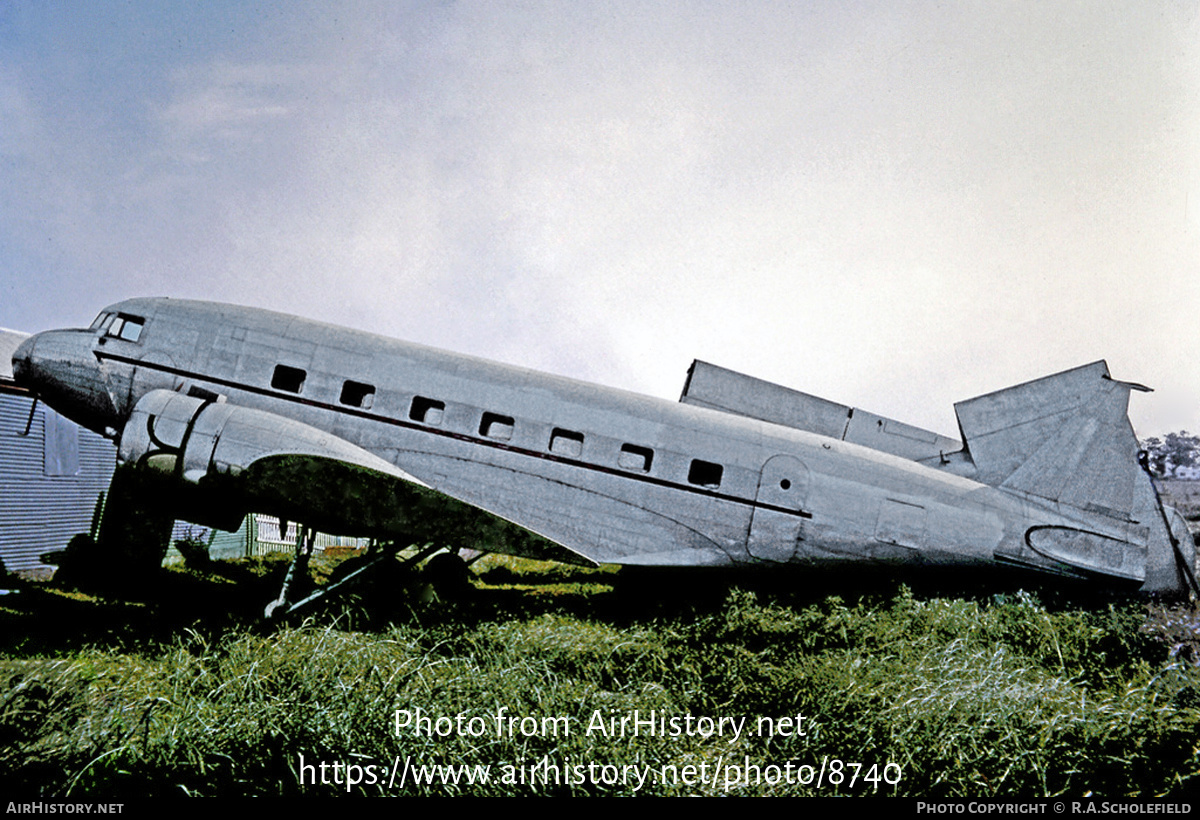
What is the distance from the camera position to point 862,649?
7035 millimetres

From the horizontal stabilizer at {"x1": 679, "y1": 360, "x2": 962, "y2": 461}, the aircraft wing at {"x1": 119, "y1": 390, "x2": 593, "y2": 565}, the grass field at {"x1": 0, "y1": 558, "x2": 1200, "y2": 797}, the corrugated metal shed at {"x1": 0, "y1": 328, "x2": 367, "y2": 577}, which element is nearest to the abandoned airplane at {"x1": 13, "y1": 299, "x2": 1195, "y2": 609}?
the aircraft wing at {"x1": 119, "y1": 390, "x2": 593, "y2": 565}

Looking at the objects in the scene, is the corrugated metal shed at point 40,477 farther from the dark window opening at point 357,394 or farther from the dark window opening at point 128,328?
the dark window opening at point 357,394

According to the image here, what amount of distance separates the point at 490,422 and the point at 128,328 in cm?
622

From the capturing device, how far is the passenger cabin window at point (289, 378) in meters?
9.09

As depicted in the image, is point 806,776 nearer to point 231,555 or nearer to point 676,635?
point 676,635

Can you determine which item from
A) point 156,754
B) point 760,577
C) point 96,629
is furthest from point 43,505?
point 760,577

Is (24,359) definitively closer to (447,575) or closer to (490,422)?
(490,422)

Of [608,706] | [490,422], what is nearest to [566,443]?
[490,422]

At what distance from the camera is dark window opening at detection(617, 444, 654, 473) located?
930 centimetres

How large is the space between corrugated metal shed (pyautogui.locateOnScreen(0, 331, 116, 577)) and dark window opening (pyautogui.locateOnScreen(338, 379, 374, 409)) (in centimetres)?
934

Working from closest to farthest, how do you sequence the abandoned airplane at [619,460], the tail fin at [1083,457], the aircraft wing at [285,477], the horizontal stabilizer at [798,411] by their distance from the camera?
1. the aircraft wing at [285,477]
2. the abandoned airplane at [619,460]
3. the tail fin at [1083,457]
4. the horizontal stabilizer at [798,411]

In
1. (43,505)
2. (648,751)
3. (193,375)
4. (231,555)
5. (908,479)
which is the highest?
(908,479)

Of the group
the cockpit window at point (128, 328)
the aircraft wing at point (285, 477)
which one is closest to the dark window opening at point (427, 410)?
the aircraft wing at point (285, 477)

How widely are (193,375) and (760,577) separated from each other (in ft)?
31.8
